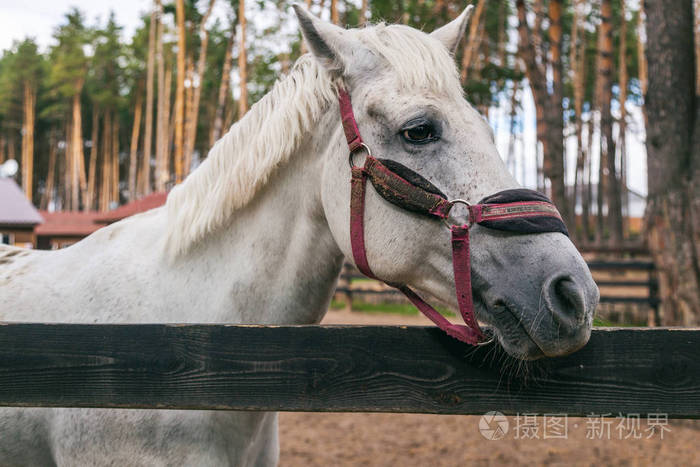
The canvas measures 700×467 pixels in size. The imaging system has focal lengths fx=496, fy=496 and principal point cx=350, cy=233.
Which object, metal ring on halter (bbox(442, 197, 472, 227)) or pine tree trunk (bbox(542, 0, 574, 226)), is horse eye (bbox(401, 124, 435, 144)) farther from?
pine tree trunk (bbox(542, 0, 574, 226))

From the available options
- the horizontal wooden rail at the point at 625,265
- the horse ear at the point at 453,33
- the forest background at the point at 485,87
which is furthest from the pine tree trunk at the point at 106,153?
the horse ear at the point at 453,33

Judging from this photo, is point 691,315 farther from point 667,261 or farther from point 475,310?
point 475,310

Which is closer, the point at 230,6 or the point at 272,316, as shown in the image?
the point at 272,316

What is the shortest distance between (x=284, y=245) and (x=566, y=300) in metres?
1.02

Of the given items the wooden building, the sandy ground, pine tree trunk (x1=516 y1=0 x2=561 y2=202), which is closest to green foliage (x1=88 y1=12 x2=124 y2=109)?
the wooden building

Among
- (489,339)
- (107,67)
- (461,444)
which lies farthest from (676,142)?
(107,67)

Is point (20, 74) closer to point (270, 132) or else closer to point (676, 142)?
point (676, 142)

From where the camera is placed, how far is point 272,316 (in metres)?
1.87

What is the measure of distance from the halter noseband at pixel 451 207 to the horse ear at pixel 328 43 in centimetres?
27

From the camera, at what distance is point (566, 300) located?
137 cm

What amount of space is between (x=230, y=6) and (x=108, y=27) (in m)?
23.8

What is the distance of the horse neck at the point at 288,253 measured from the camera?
1.88 meters

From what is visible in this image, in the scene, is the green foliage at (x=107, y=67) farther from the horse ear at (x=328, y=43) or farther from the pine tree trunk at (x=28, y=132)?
the horse ear at (x=328, y=43)

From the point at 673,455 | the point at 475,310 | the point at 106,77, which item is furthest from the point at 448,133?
the point at 106,77
